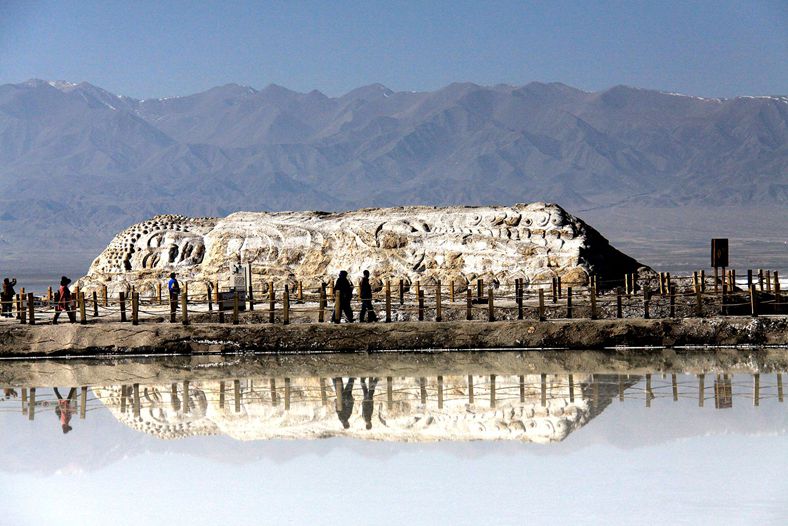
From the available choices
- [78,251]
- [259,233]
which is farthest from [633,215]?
[259,233]

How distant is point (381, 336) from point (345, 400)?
5.25 metres

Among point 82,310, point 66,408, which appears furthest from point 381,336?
point 66,408

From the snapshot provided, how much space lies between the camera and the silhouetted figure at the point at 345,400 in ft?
57.7

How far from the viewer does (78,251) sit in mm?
174750

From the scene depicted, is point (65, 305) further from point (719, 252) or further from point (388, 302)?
point (719, 252)

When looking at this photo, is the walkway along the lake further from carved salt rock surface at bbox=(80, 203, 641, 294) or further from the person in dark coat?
carved salt rock surface at bbox=(80, 203, 641, 294)

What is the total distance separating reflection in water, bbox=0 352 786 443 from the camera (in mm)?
17125

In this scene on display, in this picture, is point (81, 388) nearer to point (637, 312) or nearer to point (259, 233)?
point (637, 312)

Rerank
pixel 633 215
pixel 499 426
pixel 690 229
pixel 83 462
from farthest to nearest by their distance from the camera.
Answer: pixel 633 215, pixel 690 229, pixel 499 426, pixel 83 462

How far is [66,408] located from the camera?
63.2 feet

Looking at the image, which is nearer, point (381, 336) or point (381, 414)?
point (381, 414)

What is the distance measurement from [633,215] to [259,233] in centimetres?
15601

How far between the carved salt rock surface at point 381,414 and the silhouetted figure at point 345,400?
73 mm

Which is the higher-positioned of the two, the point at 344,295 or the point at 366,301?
the point at 344,295
